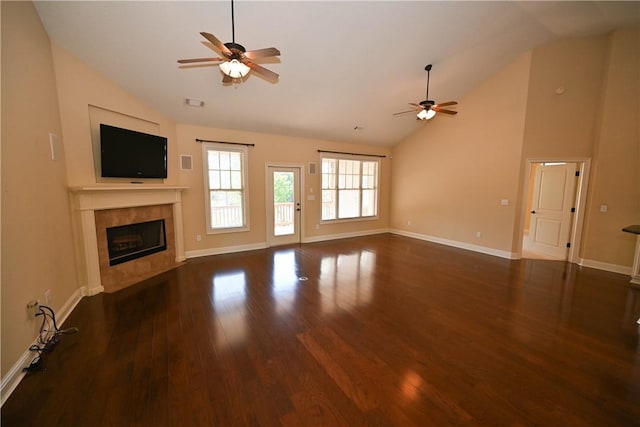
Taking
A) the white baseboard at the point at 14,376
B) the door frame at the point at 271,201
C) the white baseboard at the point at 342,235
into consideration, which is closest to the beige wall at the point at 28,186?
the white baseboard at the point at 14,376

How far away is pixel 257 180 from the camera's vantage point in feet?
18.3

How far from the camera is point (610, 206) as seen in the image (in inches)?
167

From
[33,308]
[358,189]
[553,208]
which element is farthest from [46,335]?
[553,208]

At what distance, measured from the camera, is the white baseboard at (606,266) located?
4151 millimetres

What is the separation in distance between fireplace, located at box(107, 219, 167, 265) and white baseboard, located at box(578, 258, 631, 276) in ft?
25.3

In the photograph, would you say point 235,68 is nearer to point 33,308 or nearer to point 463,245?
point 33,308

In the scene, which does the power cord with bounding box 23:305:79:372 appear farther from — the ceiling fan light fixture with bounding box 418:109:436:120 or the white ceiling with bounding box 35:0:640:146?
the ceiling fan light fixture with bounding box 418:109:436:120

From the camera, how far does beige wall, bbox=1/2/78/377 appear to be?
1.87m

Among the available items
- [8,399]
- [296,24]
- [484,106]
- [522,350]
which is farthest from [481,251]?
[8,399]

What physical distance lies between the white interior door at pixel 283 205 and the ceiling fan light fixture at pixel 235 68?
3.26 metres

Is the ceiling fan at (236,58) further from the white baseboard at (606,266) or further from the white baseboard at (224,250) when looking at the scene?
the white baseboard at (606,266)

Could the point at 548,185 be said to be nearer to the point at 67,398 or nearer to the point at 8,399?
the point at 67,398

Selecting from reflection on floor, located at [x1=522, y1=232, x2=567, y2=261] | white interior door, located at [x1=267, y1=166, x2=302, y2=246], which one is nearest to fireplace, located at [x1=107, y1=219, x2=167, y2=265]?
white interior door, located at [x1=267, y1=166, x2=302, y2=246]

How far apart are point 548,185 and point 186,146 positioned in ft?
24.7
